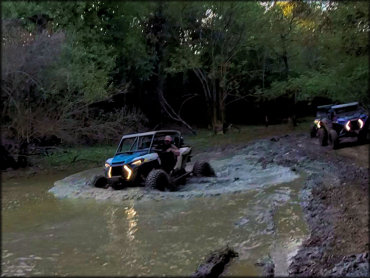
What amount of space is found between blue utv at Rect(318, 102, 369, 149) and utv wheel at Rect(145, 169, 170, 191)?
23.5 ft

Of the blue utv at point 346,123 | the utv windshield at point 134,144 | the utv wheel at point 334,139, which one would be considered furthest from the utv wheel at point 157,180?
the utv wheel at point 334,139

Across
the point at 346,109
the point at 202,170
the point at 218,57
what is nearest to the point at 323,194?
the point at 202,170

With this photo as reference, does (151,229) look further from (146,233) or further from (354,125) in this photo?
(354,125)

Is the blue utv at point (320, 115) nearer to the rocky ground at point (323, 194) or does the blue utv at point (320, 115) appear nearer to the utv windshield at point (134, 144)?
the rocky ground at point (323, 194)

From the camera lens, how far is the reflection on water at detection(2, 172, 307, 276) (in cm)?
507

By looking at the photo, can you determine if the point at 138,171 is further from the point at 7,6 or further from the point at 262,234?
the point at 7,6

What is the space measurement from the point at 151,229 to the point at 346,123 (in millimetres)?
9800

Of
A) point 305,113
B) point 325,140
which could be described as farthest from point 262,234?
point 305,113

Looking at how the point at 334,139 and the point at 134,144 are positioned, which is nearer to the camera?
the point at 134,144

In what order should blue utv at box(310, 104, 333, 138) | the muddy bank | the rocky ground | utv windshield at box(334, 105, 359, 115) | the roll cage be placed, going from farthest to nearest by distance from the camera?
blue utv at box(310, 104, 333, 138) < utv windshield at box(334, 105, 359, 115) < the roll cage < the rocky ground < the muddy bank

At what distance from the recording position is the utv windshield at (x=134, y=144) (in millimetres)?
10492

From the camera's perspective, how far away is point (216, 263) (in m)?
4.87

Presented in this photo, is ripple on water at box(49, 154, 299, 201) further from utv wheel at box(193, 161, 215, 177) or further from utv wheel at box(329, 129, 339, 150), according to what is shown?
utv wheel at box(329, 129, 339, 150)

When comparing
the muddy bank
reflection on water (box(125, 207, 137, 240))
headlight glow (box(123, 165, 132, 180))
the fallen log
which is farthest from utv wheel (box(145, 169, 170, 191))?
the fallen log
